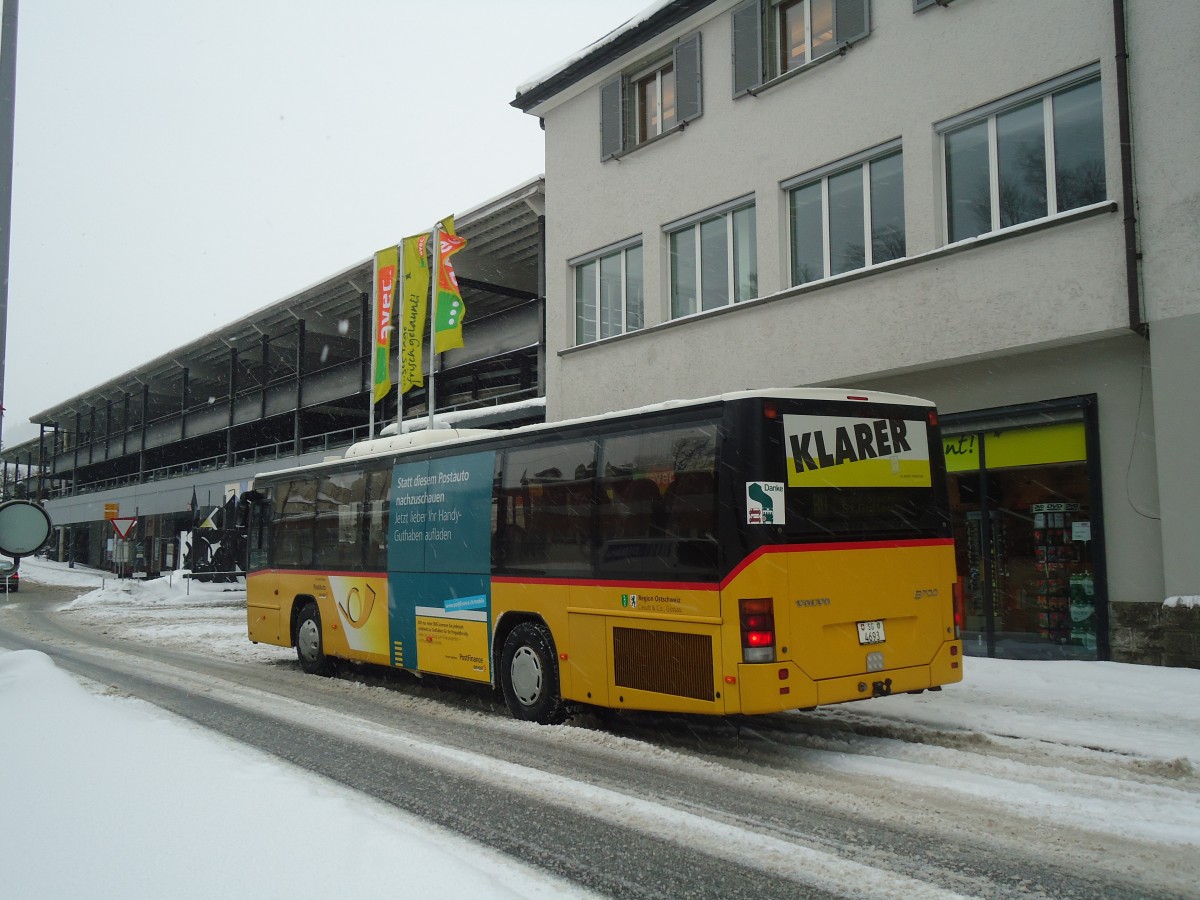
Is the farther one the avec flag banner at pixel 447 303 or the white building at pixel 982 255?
the avec flag banner at pixel 447 303

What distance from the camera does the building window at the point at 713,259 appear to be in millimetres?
15773

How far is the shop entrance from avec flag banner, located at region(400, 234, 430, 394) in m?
14.9

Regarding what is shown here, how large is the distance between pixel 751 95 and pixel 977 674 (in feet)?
31.4

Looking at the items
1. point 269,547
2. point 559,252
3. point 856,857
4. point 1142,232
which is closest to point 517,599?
point 856,857

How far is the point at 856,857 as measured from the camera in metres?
4.79

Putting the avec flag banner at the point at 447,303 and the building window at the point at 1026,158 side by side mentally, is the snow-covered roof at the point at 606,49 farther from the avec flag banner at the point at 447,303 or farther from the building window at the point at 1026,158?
the building window at the point at 1026,158

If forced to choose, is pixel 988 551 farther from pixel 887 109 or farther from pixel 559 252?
pixel 559 252

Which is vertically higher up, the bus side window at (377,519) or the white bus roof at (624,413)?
the white bus roof at (624,413)

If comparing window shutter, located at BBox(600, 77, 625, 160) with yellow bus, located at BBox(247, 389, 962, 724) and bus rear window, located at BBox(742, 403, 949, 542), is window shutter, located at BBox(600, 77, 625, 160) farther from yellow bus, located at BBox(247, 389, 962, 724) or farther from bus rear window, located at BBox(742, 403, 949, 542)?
bus rear window, located at BBox(742, 403, 949, 542)

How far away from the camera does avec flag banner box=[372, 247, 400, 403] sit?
2528 cm

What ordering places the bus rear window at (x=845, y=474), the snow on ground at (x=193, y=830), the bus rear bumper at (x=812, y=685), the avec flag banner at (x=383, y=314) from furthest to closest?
the avec flag banner at (x=383, y=314) → the bus rear window at (x=845, y=474) → the bus rear bumper at (x=812, y=685) → the snow on ground at (x=193, y=830)

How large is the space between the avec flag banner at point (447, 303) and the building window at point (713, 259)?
7.07 metres

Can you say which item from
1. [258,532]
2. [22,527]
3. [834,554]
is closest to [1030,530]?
[834,554]

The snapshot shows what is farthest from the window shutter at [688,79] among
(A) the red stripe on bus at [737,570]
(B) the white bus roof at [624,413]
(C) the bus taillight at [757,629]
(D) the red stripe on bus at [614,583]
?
(C) the bus taillight at [757,629]
